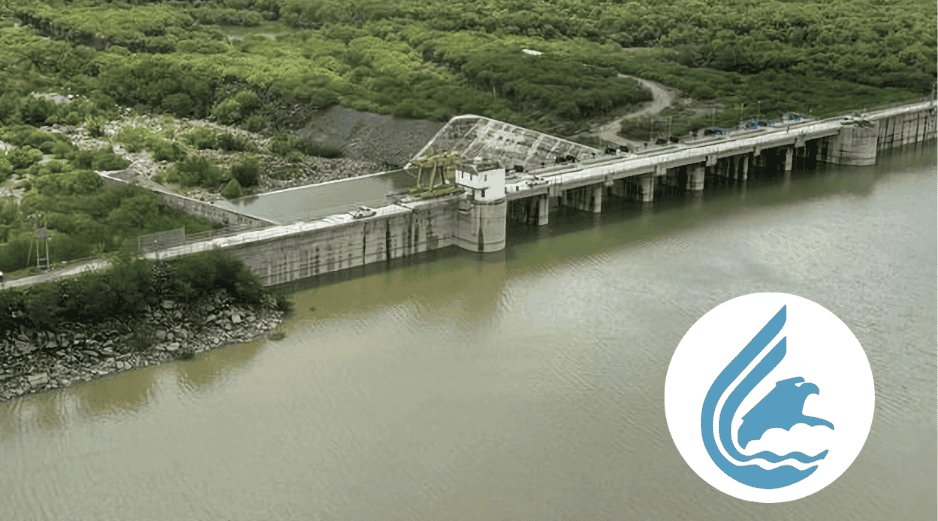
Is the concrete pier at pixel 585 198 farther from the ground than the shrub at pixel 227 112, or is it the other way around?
the shrub at pixel 227 112

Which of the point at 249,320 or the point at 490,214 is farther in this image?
the point at 490,214

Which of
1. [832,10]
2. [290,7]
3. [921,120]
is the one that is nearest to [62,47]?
[290,7]

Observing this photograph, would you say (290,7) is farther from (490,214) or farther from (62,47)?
(490,214)

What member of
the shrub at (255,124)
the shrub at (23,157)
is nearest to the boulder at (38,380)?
the shrub at (23,157)

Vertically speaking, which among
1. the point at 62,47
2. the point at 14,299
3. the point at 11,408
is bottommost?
the point at 11,408

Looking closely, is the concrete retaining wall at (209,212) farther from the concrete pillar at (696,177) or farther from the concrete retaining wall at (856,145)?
the concrete retaining wall at (856,145)

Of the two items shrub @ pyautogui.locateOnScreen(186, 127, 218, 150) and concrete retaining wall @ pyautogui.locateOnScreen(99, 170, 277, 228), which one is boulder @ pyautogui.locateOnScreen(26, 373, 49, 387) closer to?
concrete retaining wall @ pyautogui.locateOnScreen(99, 170, 277, 228)

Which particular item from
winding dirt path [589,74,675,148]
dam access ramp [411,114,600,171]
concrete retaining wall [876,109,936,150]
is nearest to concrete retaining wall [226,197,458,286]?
dam access ramp [411,114,600,171]

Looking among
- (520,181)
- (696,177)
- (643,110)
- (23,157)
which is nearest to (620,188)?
(696,177)
